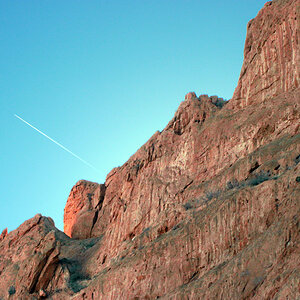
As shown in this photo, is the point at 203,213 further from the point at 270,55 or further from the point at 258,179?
the point at 270,55

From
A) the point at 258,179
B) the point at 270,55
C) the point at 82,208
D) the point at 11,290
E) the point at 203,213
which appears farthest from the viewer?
the point at 82,208

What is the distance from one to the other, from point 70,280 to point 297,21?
28.0 metres

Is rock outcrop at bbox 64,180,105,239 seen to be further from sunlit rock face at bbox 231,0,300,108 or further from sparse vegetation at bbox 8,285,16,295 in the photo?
sunlit rock face at bbox 231,0,300,108

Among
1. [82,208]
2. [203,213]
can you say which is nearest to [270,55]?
[203,213]

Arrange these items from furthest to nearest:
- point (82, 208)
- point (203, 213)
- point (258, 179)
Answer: point (82, 208)
point (203, 213)
point (258, 179)

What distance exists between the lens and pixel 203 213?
3462cm

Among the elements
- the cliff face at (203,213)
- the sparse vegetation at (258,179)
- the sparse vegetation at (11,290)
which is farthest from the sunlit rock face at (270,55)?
the sparse vegetation at (11,290)

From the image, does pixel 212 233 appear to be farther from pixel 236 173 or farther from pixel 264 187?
pixel 236 173

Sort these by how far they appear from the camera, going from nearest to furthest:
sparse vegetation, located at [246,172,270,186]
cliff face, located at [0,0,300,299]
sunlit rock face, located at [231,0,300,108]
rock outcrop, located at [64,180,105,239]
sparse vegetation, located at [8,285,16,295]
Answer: cliff face, located at [0,0,300,299]
sparse vegetation, located at [246,172,270,186]
sunlit rock face, located at [231,0,300,108]
sparse vegetation, located at [8,285,16,295]
rock outcrop, located at [64,180,105,239]

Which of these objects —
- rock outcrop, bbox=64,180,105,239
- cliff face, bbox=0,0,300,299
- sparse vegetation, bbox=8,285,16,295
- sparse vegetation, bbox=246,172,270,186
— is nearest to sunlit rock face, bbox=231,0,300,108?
cliff face, bbox=0,0,300,299

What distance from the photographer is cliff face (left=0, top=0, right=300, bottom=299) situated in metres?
27.4

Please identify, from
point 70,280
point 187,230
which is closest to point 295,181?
point 187,230

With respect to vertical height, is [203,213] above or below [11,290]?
below

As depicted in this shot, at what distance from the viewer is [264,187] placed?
3002 cm
